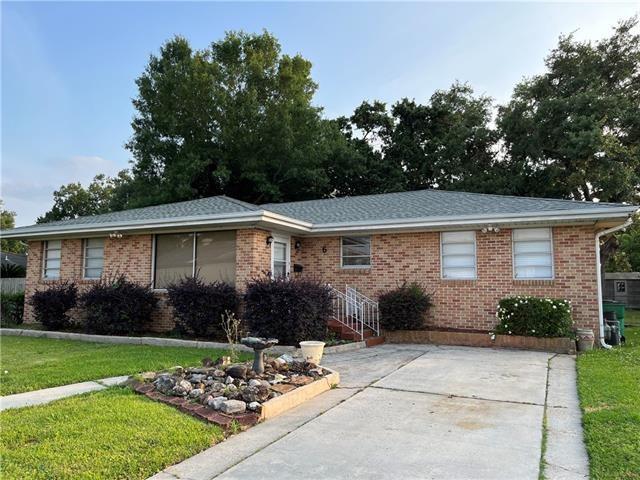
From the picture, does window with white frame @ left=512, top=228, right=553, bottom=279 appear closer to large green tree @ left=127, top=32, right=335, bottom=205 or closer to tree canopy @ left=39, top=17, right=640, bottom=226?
tree canopy @ left=39, top=17, right=640, bottom=226

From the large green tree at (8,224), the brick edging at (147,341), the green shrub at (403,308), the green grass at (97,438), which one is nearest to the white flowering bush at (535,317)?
the green shrub at (403,308)

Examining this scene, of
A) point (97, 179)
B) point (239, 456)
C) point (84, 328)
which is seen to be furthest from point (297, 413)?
point (97, 179)

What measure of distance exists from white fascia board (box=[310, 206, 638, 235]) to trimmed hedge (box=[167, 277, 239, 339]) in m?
3.10

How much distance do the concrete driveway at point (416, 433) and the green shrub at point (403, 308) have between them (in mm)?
3528

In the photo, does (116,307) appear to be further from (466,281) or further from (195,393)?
(466,281)

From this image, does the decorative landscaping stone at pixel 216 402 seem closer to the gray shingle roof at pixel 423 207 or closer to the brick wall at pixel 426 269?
the brick wall at pixel 426 269

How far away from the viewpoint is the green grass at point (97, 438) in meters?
3.36

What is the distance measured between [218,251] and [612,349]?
9109mm

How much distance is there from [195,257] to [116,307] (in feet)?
7.31

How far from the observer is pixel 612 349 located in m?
9.46

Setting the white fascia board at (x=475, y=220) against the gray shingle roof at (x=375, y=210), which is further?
the gray shingle roof at (x=375, y=210)

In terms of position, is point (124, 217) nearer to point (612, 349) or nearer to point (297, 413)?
point (297, 413)

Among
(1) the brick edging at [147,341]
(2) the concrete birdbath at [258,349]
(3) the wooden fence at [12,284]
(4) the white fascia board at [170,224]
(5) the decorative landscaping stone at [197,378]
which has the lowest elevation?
(1) the brick edging at [147,341]

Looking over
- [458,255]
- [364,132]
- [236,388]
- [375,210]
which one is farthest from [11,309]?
[364,132]
